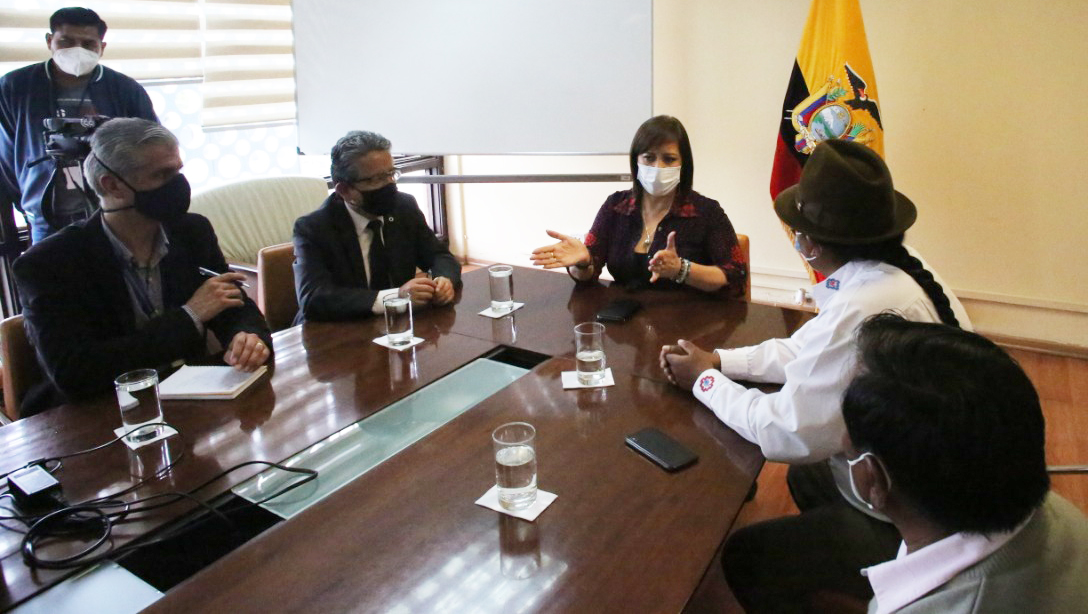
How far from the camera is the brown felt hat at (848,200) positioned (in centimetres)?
134

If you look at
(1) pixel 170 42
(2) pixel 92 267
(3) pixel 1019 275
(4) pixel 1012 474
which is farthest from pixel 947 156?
(1) pixel 170 42

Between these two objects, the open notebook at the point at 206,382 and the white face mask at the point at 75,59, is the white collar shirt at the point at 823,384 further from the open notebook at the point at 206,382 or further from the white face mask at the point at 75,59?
the white face mask at the point at 75,59

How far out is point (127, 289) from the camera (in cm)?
179

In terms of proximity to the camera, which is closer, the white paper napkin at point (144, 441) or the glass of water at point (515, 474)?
the glass of water at point (515, 474)

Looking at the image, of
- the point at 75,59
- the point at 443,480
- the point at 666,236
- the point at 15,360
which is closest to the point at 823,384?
the point at 443,480

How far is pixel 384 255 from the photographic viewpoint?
236cm

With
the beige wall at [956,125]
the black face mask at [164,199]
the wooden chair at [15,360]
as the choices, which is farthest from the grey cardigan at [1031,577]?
the beige wall at [956,125]

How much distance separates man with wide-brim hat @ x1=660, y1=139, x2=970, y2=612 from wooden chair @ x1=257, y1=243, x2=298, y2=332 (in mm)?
1542

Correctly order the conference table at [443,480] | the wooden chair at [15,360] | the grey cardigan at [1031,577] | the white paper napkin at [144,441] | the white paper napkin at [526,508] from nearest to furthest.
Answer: the grey cardigan at [1031,577] < the conference table at [443,480] < the white paper napkin at [526,508] < the white paper napkin at [144,441] < the wooden chair at [15,360]

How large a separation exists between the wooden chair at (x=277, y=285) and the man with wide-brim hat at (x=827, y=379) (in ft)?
5.06

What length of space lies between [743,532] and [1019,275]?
2.78 meters

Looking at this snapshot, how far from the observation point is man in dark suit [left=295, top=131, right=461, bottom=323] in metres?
2.04

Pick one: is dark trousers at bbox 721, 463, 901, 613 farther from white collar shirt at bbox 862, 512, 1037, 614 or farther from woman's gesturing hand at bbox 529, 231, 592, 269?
woman's gesturing hand at bbox 529, 231, 592, 269

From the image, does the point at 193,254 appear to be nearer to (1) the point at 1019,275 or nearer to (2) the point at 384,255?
(2) the point at 384,255
